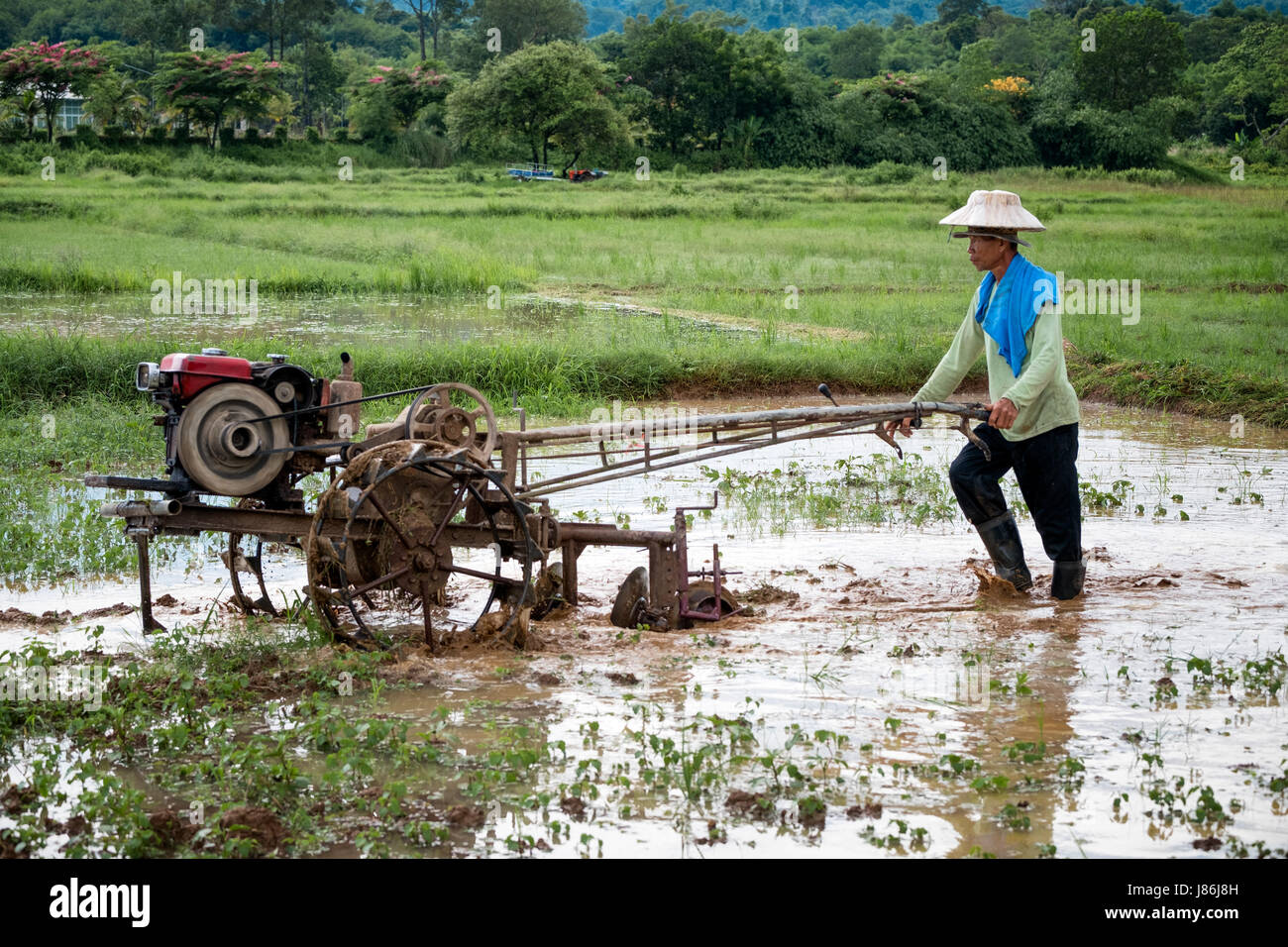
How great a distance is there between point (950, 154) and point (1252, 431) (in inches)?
1313

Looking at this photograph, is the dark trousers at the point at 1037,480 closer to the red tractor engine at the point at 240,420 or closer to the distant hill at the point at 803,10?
the red tractor engine at the point at 240,420

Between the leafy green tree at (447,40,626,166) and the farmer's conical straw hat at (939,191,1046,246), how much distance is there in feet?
114

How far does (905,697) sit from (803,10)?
7074 inches

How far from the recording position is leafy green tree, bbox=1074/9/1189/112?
48500mm

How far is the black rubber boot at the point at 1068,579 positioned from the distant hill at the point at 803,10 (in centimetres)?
16425

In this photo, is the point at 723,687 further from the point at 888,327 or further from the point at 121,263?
the point at 121,263

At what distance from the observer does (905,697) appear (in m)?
4.96

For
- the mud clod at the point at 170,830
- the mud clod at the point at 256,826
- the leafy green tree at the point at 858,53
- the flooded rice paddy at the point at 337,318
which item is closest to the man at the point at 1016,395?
the mud clod at the point at 256,826

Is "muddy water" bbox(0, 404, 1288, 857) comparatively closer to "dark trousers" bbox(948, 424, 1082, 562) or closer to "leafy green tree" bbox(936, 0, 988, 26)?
"dark trousers" bbox(948, 424, 1082, 562)

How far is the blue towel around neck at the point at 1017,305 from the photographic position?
5719 millimetres

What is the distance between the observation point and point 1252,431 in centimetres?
1057

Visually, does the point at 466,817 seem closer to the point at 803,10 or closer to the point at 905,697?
the point at 905,697

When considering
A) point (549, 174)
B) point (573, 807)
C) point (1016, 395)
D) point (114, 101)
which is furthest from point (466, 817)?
point (114, 101)

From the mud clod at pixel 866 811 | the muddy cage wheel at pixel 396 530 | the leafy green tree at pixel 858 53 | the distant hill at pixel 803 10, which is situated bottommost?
the mud clod at pixel 866 811
